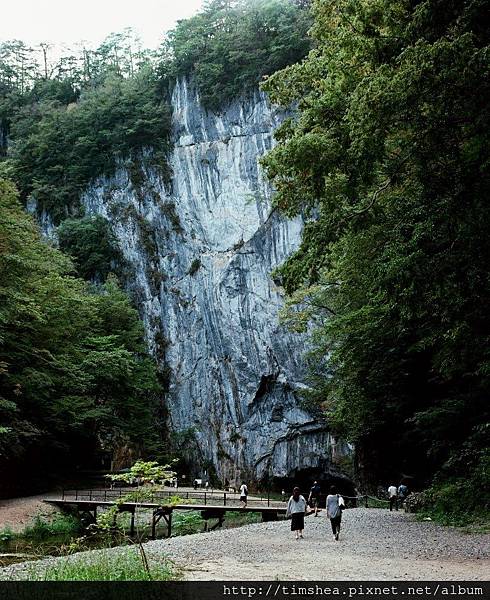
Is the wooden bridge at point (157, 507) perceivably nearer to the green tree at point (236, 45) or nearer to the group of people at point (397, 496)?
the group of people at point (397, 496)

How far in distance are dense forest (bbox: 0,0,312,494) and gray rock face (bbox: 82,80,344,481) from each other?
4.59ft

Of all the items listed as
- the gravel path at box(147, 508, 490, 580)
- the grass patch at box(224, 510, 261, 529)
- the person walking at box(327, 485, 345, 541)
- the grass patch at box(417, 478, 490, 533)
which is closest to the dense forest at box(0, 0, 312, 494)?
the grass patch at box(224, 510, 261, 529)

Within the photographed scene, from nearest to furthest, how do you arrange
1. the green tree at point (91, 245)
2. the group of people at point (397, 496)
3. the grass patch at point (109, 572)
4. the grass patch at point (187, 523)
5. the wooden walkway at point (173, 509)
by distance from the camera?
1. the grass patch at point (109, 572)
2. the group of people at point (397, 496)
3. the wooden walkway at point (173, 509)
4. the grass patch at point (187, 523)
5. the green tree at point (91, 245)

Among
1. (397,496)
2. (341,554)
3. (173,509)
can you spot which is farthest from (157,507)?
(341,554)

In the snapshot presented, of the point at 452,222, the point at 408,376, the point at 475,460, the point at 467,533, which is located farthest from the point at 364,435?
the point at 452,222

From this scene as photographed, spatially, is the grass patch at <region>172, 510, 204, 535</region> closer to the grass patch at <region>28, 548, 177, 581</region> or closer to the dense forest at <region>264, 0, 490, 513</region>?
the dense forest at <region>264, 0, 490, 513</region>

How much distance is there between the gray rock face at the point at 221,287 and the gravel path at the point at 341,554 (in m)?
21.6

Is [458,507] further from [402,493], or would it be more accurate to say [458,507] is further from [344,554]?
[402,493]

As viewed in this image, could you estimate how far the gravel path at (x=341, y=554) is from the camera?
22.4 ft

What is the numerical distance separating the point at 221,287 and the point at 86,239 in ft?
37.9

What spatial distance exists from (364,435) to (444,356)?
8775 millimetres

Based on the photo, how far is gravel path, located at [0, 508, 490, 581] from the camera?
6836 mm

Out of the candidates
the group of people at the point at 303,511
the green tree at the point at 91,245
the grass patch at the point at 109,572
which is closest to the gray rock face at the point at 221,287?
the green tree at the point at 91,245

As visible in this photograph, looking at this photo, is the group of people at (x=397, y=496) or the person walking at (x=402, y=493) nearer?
the group of people at (x=397, y=496)
